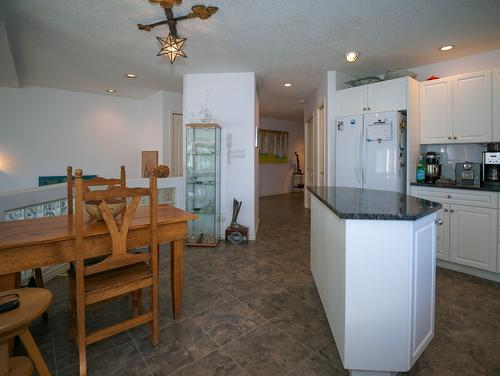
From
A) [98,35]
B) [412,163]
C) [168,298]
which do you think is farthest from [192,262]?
[412,163]

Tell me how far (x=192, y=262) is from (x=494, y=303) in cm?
290

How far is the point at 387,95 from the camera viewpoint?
3295 mm

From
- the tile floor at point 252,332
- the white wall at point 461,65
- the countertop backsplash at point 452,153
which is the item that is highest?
the white wall at point 461,65

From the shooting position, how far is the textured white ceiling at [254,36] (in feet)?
7.64

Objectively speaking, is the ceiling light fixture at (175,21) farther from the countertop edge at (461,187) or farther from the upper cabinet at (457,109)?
the countertop edge at (461,187)

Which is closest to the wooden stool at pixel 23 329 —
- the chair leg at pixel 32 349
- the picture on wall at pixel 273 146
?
the chair leg at pixel 32 349

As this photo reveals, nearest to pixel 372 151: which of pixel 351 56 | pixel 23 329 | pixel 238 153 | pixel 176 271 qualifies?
pixel 351 56

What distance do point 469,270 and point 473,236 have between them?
0.40 meters

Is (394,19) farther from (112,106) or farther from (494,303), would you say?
(112,106)

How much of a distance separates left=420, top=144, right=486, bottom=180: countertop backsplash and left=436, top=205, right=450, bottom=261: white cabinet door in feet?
2.51

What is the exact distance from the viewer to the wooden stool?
3.11 feet

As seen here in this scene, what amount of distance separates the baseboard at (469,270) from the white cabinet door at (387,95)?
1.90 meters

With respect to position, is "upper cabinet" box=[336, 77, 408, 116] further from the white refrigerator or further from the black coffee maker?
the black coffee maker

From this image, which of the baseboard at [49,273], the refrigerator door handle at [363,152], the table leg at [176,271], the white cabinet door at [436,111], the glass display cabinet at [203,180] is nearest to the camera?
the table leg at [176,271]
